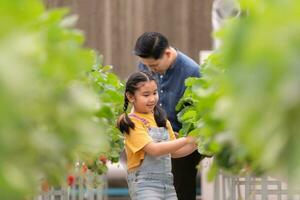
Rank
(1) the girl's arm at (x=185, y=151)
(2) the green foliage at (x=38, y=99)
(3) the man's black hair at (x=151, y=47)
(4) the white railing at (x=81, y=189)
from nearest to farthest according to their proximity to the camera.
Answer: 1. (2) the green foliage at (x=38, y=99)
2. (1) the girl's arm at (x=185, y=151)
3. (4) the white railing at (x=81, y=189)
4. (3) the man's black hair at (x=151, y=47)

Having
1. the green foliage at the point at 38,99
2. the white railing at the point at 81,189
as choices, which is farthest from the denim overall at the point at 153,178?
the green foliage at the point at 38,99

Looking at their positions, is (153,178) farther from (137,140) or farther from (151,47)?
(151,47)

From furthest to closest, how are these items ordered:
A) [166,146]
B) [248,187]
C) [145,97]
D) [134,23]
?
[134,23] → [248,187] → [145,97] → [166,146]

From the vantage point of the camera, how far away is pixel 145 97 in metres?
5.57

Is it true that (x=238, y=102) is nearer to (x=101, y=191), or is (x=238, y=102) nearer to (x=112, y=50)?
(x=101, y=191)

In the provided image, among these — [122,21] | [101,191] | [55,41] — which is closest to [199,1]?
[122,21]

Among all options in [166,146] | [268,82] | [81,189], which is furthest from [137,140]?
[268,82]

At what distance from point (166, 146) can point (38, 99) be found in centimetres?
297

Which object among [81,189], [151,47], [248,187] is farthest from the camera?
[81,189]

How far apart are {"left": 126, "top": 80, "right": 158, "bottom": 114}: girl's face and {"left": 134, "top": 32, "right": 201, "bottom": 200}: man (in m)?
0.47

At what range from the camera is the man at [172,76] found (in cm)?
605

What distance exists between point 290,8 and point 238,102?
0.24 metres

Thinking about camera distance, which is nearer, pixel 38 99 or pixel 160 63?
pixel 38 99

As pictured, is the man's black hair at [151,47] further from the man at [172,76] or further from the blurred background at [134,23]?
the blurred background at [134,23]
